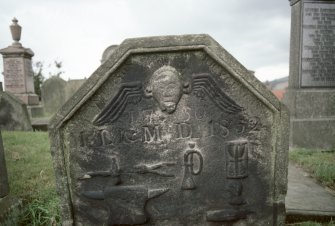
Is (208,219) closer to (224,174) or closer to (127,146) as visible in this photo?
(224,174)

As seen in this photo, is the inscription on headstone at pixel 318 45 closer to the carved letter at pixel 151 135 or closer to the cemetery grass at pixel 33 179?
the carved letter at pixel 151 135

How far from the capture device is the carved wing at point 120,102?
1728 mm

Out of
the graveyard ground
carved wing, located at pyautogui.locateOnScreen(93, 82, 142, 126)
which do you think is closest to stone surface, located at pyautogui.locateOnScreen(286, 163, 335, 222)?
the graveyard ground

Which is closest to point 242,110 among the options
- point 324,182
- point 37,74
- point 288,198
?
point 288,198

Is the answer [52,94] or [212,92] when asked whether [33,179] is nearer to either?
[212,92]

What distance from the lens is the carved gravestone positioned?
170 cm

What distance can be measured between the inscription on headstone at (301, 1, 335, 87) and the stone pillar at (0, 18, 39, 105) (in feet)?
29.6

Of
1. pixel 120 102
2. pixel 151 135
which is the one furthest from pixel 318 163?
pixel 120 102

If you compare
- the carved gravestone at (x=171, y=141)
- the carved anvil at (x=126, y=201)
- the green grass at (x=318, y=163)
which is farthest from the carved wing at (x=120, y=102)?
the green grass at (x=318, y=163)

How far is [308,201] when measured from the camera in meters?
2.49

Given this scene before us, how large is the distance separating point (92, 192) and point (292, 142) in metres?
3.88

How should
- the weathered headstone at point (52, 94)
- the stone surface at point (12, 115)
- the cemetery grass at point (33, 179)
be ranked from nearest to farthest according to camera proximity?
the cemetery grass at point (33, 179) → the stone surface at point (12, 115) → the weathered headstone at point (52, 94)

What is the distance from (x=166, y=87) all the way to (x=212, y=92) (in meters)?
0.30

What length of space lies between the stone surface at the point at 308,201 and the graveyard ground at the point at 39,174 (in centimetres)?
10
